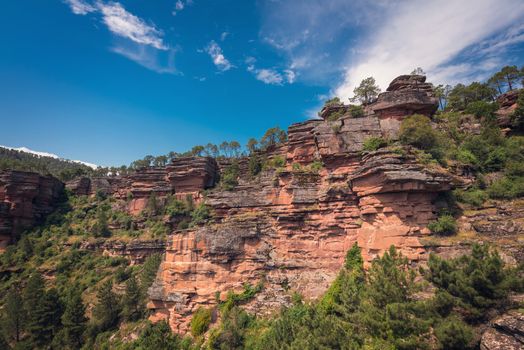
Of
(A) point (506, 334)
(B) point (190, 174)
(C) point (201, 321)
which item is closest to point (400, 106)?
A: (A) point (506, 334)

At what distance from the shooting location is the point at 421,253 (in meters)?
17.2

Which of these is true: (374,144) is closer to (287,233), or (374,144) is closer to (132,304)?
(287,233)

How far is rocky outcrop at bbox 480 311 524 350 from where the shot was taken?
895cm

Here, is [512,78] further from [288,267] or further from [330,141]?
[288,267]

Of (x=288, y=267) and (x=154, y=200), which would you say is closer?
(x=288, y=267)

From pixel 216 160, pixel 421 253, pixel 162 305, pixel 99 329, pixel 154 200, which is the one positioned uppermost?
pixel 216 160

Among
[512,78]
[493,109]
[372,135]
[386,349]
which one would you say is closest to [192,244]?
[386,349]

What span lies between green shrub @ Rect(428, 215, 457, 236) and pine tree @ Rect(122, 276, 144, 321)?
39.1m

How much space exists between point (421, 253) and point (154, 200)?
49485 mm

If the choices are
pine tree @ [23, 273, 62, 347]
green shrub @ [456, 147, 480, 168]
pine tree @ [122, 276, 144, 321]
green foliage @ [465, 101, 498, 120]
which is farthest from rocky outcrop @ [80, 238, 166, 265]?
green foliage @ [465, 101, 498, 120]

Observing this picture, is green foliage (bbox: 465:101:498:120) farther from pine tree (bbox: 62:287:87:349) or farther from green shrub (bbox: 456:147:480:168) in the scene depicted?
pine tree (bbox: 62:287:87:349)

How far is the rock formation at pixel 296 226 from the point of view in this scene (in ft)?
70.9

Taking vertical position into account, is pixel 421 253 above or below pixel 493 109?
below

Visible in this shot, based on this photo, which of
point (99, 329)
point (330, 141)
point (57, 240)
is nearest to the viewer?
point (330, 141)
